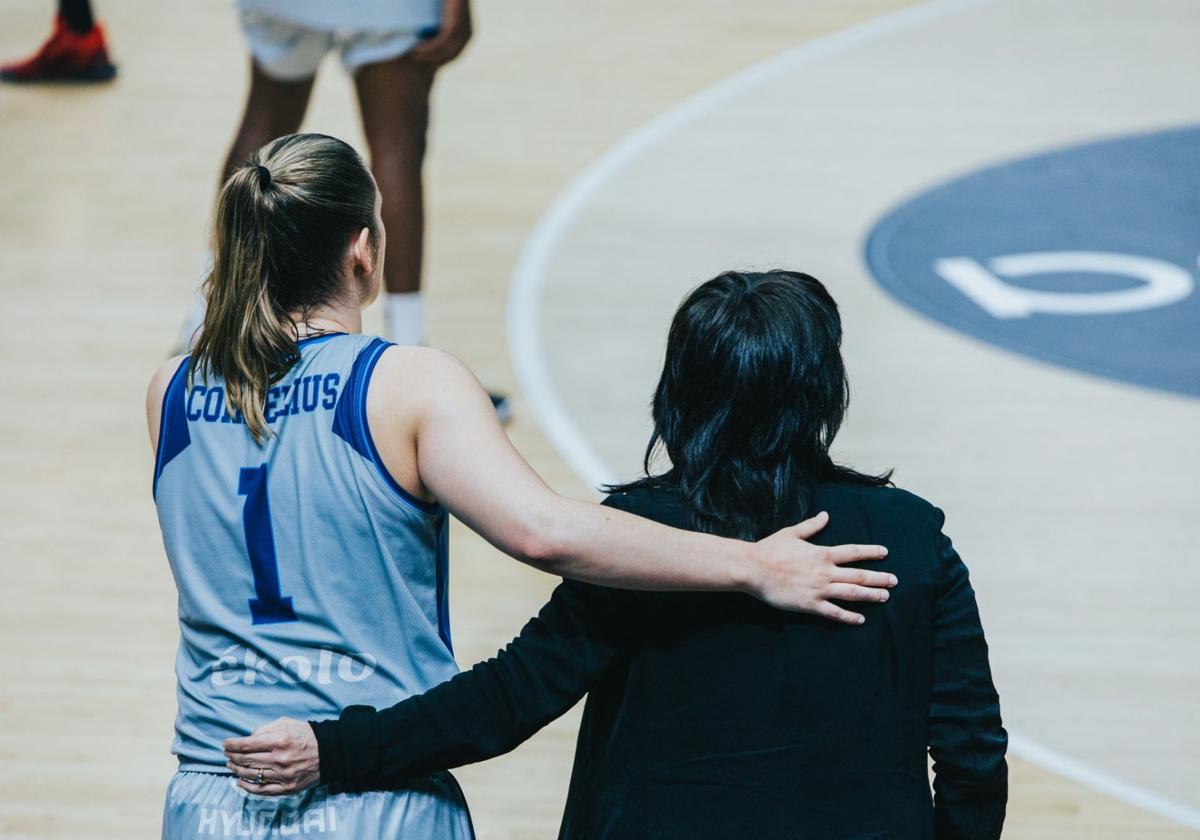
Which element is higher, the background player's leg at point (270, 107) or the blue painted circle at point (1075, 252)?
the background player's leg at point (270, 107)

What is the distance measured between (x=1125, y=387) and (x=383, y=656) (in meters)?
3.63

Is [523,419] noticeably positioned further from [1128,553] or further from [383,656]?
[383,656]

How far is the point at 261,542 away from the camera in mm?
1850

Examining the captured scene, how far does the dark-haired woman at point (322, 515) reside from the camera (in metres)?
1.79

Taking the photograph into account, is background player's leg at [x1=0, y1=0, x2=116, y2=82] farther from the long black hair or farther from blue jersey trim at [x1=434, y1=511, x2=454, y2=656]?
the long black hair

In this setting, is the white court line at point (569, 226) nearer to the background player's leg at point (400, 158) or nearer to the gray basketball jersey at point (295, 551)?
the background player's leg at point (400, 158)

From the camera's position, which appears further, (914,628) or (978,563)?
(978,563)

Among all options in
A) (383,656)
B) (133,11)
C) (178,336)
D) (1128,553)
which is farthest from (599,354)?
(133,11)

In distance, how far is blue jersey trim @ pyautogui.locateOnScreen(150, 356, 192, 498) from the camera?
1898mm

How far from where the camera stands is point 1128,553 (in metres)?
4.16

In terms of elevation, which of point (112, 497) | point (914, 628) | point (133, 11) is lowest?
point (112, 497)

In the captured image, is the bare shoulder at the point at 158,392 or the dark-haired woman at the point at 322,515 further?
the bare shoulder at the point at 158,392

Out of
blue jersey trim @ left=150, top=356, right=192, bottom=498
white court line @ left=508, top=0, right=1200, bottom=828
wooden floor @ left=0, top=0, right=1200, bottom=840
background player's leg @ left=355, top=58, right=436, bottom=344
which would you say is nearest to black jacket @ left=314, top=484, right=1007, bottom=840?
blue jersey trim @ left=150, top=356, right=192, bottom=498

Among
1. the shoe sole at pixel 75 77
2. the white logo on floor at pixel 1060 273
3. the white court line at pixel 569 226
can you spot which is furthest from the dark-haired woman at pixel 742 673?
the shoe sole at pixel 75 77
